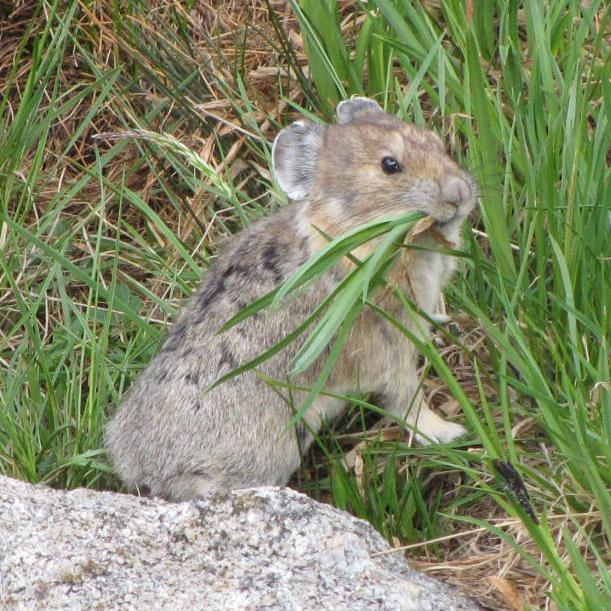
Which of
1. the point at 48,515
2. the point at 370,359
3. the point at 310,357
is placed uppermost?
the point at 310,357

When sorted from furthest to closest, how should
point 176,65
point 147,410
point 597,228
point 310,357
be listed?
point 176,65 → point 147,410 → point 597,228 → point 310,357

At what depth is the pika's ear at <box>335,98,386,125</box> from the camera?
18.0ft

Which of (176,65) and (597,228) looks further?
(176,65)

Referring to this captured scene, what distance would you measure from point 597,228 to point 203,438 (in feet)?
5.65

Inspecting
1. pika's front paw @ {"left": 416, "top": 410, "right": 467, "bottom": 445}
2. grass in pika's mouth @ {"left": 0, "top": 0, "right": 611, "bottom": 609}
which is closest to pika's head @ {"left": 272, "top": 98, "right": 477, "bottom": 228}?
grass in pika's mouth @ {"left": 0, "top": 0, "right": 611, "bottom": 609}

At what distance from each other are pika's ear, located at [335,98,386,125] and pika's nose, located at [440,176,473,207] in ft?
2.19

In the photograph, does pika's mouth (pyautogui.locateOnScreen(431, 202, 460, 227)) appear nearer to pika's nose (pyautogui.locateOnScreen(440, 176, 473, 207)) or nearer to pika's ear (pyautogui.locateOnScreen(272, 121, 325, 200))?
pika's nose (pyautogui.locateOnScreen(440, 176, 473, 207))

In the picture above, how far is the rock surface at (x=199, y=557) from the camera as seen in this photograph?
3.61 metres

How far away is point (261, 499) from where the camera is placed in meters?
3.94

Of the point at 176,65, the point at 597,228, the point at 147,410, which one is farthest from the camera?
the point at 176,65

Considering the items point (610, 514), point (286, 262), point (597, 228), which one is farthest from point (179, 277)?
point (610, 514)

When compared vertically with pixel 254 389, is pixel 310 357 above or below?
above

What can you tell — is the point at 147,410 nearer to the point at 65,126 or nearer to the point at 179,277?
the point at 179,277

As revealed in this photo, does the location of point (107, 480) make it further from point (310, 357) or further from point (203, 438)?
point (310, 357)
